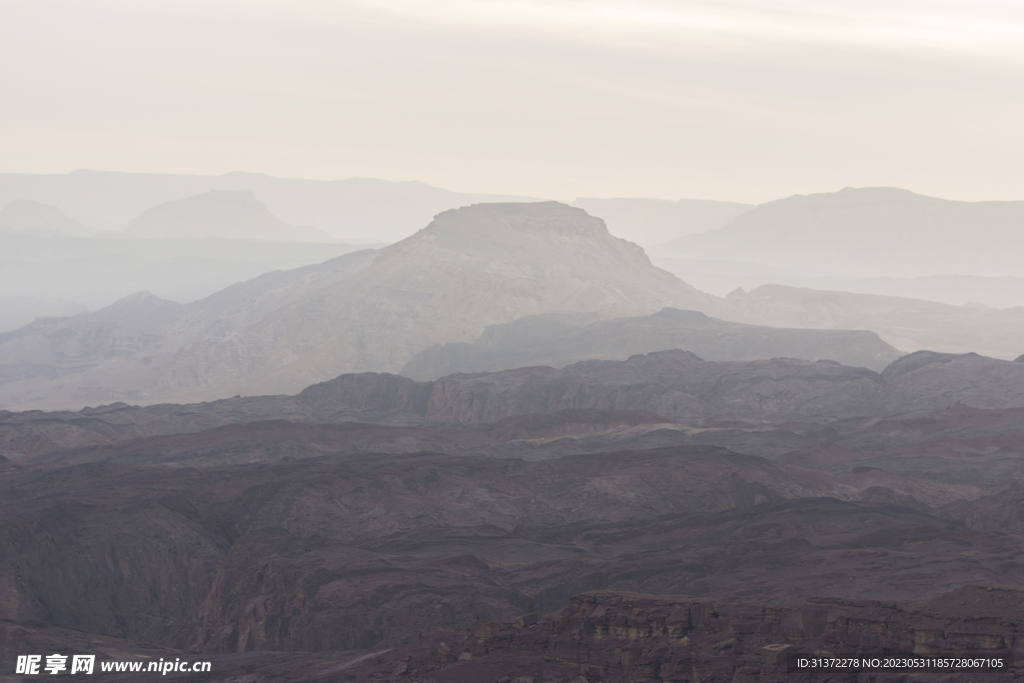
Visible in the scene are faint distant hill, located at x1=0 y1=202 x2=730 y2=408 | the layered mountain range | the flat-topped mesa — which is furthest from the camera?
the flat-topped mesa

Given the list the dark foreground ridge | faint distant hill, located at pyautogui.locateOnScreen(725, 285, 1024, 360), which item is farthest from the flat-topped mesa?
the dark foreground ridge

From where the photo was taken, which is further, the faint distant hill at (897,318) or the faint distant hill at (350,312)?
the faint distant hill at (897,318)

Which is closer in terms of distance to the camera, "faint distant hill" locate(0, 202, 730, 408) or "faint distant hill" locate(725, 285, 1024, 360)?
"faint distant hill" locate(0, 202, 730, 408)

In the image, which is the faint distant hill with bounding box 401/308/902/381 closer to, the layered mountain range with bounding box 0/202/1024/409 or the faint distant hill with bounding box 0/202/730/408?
the layered mountain range with bounding box 0/202/1024/409

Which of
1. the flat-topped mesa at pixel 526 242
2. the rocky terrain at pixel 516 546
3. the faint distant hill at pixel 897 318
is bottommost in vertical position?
the rocky terrain at pixel 516 546

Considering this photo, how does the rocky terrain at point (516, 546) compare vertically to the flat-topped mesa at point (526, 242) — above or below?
below

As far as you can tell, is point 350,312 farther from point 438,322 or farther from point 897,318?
point 897,318

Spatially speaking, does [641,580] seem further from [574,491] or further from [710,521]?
[574,491]

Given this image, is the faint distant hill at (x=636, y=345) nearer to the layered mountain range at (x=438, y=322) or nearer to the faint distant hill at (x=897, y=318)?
the layered mountain range at (x=438, y=322)

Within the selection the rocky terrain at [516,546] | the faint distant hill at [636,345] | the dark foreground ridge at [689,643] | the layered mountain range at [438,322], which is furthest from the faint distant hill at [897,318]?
the dark foreground ridge at [689,643]
